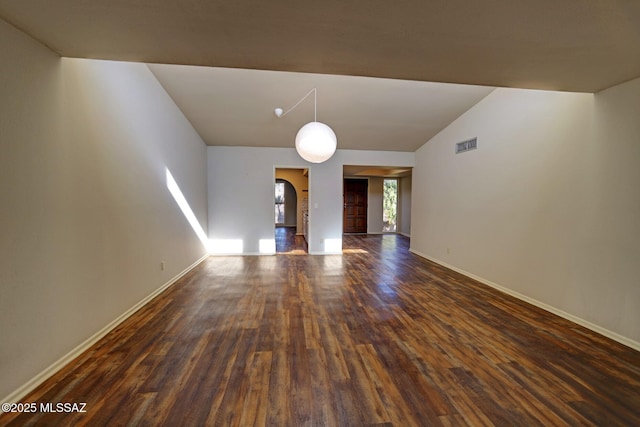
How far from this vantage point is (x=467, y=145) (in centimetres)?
464

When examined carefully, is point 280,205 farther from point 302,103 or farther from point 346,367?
point 346,367

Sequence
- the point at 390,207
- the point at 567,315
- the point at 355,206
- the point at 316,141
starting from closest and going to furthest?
the point at 567,315 < the point at 316,141 < the point at 355,206 < the point at 390,207

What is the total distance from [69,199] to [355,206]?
28.1 ft

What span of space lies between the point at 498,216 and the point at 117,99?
492 centimetres

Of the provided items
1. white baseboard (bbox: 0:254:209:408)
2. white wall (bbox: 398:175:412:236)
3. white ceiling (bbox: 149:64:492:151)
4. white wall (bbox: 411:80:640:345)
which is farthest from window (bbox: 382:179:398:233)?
white baseboard (bbox: 0:254:209:408)

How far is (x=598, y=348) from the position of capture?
2369mm

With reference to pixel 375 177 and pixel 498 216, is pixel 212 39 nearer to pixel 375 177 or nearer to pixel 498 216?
pixel 498 216

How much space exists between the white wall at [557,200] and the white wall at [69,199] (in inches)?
185

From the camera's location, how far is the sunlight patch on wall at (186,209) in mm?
4031

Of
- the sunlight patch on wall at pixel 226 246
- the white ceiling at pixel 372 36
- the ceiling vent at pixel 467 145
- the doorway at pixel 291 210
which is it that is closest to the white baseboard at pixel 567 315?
the ceiling vent at pixel 467 145

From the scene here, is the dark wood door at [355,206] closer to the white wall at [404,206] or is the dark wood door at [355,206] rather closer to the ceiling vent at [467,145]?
the white wall at [404,206]

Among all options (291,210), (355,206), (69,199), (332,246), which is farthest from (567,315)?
(291,210)

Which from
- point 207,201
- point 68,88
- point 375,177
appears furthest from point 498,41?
point 375,177

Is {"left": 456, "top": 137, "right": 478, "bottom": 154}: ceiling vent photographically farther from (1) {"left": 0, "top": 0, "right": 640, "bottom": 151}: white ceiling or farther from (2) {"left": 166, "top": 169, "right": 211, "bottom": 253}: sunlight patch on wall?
(2) {"left": 166, "top": 169, "right": 211, "bottom": 253}: sunlight patch on wall
